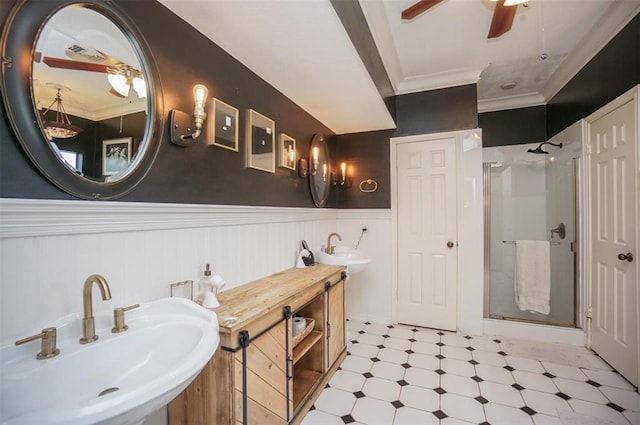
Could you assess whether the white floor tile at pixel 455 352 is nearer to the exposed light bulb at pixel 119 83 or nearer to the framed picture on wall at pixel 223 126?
the framed picture on wall at pixel 223 126

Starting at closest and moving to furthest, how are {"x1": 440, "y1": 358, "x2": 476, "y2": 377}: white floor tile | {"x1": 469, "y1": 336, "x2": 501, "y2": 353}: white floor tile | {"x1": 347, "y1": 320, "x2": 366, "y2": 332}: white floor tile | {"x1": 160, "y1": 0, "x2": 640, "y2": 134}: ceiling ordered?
{"x1": 160, "y1": 0, "x2": 640, "y2": 134}: ceiling < {"x1": 440, "y1": 358, "x2": 476, "y2": 377}: white floor tile < {"x1": 469, "y1": 336, "x2": 501, "y2": 353}: white floor tile < {"x1": 347, "y1": 320, "x2": 366, "y2": 332}: white floor tile

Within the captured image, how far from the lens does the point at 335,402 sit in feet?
6.35

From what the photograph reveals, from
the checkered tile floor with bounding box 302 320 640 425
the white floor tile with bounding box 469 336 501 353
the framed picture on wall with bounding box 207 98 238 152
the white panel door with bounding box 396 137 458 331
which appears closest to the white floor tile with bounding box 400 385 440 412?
the checkered tile floor with bounding box 302 320 640 425

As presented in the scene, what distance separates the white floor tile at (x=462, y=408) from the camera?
1.79 meters

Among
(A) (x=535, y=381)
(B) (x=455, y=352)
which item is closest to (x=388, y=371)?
(B) (x=455, y=352)

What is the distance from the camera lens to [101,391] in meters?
0.91

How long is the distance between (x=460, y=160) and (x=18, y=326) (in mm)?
3358

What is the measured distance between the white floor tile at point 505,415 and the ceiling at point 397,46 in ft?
7.83

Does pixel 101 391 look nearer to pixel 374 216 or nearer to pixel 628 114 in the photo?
pixel 374 216

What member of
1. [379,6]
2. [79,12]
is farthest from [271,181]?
[379,6]

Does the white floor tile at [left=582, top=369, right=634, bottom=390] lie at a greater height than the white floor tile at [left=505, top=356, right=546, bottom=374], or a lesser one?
greater

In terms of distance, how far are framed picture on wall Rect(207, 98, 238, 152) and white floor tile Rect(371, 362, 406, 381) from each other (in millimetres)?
2001

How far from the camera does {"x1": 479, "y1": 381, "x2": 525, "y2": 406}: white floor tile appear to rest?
193cm

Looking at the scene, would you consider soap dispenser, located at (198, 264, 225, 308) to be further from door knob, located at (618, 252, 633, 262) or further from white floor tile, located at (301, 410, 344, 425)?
door knob, located at (618, 252, 633, 262)
